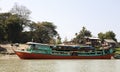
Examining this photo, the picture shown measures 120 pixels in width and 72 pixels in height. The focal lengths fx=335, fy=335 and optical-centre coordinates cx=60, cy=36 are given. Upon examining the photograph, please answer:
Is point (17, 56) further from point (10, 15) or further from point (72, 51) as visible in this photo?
point (10, 15)

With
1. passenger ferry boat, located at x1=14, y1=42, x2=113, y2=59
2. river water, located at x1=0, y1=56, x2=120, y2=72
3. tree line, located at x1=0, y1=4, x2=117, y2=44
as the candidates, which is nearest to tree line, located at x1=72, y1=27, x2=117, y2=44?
tree line, located at x1=0, y1=4, x2=117, y2=44

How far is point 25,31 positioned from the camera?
298ft

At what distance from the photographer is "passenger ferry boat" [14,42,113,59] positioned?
183 ft

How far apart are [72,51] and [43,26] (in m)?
44.9

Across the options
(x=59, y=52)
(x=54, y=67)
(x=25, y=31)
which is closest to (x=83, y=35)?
(x=25, y=31)

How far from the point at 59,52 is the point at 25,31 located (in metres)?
34.2

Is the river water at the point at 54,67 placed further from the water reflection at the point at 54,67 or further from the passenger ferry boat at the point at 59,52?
the passenger ferry boat at the point at 59,52

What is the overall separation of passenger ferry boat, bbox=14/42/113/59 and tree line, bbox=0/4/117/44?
1511 centimetres

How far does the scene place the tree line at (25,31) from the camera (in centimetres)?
8144

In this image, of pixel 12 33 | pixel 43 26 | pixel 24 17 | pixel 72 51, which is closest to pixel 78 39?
pixel 43 26

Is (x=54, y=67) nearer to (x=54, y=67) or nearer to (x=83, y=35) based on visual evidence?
(x=54, y=67)

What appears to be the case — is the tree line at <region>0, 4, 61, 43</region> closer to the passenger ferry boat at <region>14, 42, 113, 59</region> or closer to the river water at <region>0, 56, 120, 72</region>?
the passenger ferry boat at <region>14, 42, 113, 59</region>

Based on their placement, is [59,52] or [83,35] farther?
[83,35]

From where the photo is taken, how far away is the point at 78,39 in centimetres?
10081
